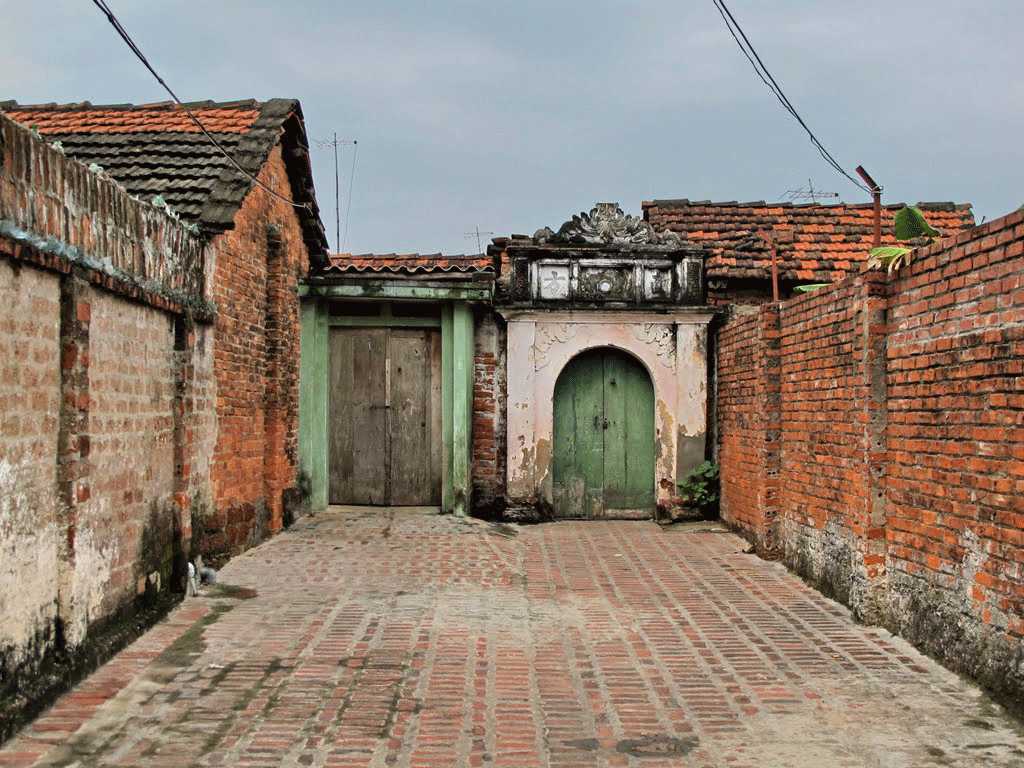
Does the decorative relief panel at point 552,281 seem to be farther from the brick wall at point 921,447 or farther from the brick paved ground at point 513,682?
the brick paved ground at point 513,682

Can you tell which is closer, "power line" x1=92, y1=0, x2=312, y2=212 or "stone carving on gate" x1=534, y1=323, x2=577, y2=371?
"power line" x1=92, y1=0, x2=312, y2=212

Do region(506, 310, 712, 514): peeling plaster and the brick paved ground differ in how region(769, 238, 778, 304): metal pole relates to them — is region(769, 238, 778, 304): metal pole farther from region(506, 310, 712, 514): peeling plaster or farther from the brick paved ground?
the brick paved ground

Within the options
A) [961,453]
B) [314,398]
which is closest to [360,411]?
[314,398]

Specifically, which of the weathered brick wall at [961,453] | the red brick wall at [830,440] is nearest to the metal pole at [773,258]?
the red brick wall at [830,440]

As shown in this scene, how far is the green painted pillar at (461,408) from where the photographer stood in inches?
477

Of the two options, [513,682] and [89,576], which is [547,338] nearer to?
[513,682]

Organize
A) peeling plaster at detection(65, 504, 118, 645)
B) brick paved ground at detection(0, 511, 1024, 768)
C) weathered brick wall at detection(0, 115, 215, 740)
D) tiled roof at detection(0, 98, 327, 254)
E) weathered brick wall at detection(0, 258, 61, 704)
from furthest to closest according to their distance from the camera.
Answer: tiled roof at detection(0, 98, 327, 254) → peeling plaster at detection(65, 504, 118, 645) → weathered brick wall at detection(0, 115, 215, 740) → weathered brick wall at detection(0, 258, 61, 704) → brick paved ground at detection(0, 511, 1024, 768)

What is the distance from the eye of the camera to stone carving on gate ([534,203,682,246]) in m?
12.8

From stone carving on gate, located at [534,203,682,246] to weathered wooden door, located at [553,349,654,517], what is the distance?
1.52 m

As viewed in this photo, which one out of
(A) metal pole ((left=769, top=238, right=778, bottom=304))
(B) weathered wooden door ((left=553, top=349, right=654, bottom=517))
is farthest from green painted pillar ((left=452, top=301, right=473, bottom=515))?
(A) metal pole ((left=769, top=238, right=778, bottom=304))

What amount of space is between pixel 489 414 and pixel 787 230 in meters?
5.19

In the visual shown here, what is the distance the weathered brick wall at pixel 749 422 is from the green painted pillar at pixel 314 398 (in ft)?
16.8

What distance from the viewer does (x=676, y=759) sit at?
457cm

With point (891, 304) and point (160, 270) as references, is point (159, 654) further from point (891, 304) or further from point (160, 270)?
point (891, 304)
